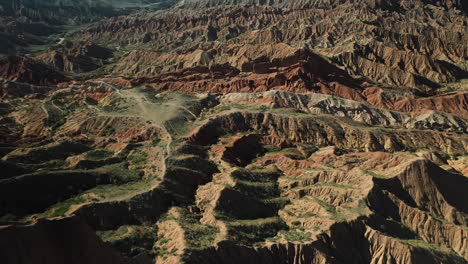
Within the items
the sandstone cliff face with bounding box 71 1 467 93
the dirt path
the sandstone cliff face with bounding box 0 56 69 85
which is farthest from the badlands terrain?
the sandstone cliff face with bounding box 71 1 467 93

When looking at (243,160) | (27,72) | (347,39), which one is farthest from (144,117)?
(347,39)

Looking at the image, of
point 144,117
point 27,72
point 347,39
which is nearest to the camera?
point 144,117

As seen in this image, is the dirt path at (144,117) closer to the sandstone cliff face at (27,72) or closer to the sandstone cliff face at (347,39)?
the sandstone cliff face at (27,72)

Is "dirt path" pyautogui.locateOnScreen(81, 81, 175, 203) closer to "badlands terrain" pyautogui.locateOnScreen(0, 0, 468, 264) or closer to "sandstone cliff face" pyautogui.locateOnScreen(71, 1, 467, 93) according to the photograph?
"badlands terrain" pyautogui.locateOnScreen(0, 0, 468, 264)

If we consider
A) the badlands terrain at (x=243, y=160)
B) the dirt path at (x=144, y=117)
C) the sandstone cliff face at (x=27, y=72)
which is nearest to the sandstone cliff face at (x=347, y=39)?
the badlands terrain at (x=243, y=160)

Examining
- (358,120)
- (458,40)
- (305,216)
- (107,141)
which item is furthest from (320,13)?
(305,216)

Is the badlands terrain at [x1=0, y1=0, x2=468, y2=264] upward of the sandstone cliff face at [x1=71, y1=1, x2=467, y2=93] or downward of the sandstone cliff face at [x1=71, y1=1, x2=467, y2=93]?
downward

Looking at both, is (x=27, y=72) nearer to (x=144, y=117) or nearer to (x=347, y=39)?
(x=144, y=117)

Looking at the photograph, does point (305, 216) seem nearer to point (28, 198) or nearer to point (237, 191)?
point (237, 191)
